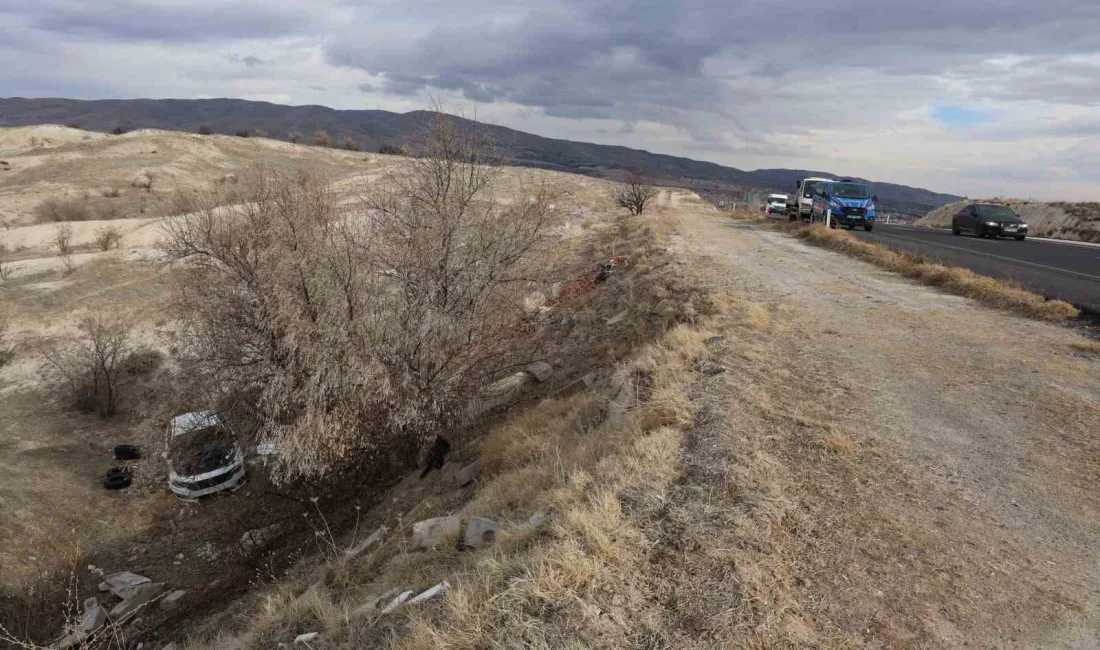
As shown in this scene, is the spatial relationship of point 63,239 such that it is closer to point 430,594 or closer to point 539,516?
point 430,594

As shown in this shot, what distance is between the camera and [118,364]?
1680 centimetres

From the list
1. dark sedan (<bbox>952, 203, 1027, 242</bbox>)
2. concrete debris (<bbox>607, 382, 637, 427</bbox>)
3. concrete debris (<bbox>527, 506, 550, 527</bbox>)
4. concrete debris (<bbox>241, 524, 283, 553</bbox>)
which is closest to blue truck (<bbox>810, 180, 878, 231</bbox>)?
dark sedan (<bbox>952, 203, 1027, 242</bbox>)

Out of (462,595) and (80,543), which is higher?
(462,595)

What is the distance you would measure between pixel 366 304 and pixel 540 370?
3.80m

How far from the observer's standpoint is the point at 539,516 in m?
4.39

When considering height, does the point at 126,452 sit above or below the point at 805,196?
below

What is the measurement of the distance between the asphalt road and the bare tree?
14.4m

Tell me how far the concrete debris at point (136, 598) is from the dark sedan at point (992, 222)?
27588 mm

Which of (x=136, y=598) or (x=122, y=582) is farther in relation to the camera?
(x=122, y=582)

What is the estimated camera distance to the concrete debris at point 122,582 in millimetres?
9398

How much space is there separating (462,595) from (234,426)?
27.8ft

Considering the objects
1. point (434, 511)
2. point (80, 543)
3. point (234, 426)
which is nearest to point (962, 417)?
point (434, 511)

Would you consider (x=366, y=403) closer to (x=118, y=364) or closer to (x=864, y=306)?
(x=864, y=306)

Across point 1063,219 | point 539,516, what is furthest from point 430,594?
point 1063,219
